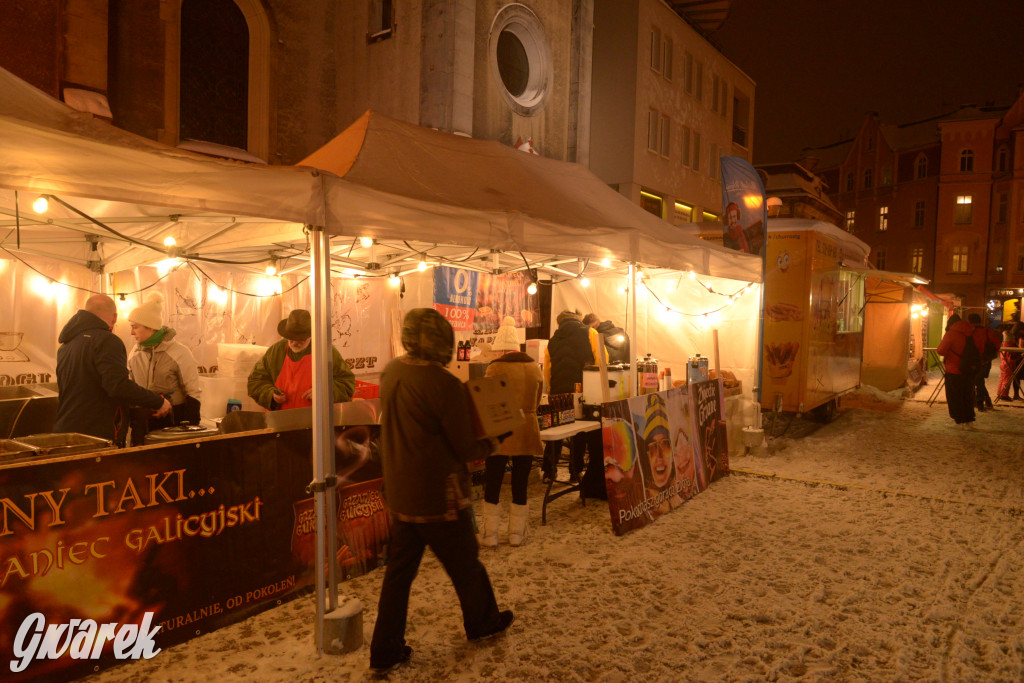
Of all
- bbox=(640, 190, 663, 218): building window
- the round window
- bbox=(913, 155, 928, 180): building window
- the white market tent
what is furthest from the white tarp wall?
bbox=(913, 155, 928, 180): building window

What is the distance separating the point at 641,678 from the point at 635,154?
22.8 metres

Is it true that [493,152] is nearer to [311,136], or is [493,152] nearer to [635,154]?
[311,136]

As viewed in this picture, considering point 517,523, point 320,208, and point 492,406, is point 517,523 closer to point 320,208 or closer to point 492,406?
point 492,406

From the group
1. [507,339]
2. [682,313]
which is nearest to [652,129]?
[682,313]

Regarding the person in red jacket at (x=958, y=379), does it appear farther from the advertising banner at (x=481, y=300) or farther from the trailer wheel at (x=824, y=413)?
the advertising banner at (x=481, y=300)

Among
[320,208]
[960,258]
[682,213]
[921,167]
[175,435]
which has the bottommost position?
[175,435]

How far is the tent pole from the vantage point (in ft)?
11.5

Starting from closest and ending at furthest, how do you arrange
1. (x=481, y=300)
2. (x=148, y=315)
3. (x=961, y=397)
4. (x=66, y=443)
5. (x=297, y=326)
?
1. (x=66, y=443)
2. (x=297, y=326)
3. (x=148, y=315)
4. (x=481, y=300)
5. (x=961, y=397)

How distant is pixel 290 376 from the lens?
5031 mm

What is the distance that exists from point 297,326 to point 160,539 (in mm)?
1884

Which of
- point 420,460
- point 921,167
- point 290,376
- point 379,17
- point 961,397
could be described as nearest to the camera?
point 420,460

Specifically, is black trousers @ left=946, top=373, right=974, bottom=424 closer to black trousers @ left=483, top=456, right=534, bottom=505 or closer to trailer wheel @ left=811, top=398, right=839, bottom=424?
trailer wheel @ left=811, top=398, right=839, bottom=424

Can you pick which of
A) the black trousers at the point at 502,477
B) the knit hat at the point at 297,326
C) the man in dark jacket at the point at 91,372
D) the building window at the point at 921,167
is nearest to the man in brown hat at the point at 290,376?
the knit hat at the point at 297,326

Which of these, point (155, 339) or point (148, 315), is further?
point (155, 339)
